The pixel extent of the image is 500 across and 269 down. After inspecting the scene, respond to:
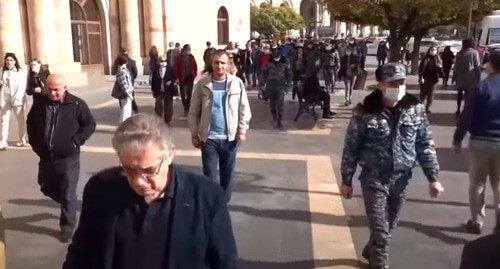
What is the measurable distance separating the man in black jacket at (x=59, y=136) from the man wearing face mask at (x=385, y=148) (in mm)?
2448

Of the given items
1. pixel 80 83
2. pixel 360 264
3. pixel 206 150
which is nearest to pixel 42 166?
pixel 206 150

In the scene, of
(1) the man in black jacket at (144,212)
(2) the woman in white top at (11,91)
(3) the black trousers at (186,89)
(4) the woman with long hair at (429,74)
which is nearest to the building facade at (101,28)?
(3) the black trousers at (186,89)

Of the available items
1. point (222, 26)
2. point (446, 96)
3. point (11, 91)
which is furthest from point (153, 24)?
Result: point (11, 91)

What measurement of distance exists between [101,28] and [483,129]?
22027mm

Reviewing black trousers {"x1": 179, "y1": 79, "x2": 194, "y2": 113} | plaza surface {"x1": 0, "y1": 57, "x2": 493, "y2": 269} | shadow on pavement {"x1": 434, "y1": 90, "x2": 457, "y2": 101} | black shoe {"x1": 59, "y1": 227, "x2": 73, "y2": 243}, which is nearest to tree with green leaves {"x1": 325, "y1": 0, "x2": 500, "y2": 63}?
shadow on pavement {"x1": 434, "y1": 90, "x2": 457, "y2": 101}

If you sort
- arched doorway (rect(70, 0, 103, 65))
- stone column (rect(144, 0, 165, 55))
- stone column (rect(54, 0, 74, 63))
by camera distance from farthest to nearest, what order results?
stone column (rect(144, 0, 165, 55)), arched doorway (rect(70, 0, 103, 65)), stone column (rect(54, 0, 74, 63))

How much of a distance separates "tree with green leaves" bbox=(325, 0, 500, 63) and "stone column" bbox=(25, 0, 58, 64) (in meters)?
9.53

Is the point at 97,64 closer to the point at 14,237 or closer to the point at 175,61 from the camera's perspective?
the point at 175,61

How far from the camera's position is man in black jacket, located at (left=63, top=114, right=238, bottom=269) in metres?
2.14

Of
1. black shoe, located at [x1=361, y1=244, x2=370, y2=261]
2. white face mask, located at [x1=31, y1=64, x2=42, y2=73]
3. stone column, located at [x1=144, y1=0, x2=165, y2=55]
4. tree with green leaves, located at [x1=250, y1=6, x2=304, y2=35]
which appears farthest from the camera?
tree with green leaves, located at [x1=250, y1=6, x2=304, y2=35]

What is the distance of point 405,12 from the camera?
1777cm

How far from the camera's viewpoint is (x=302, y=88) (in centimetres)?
1234

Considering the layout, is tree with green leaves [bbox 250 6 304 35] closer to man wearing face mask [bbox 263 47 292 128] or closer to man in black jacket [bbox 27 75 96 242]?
man wearing face mask [bbox 263 47 292 128]

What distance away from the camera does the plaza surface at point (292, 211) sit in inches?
190
